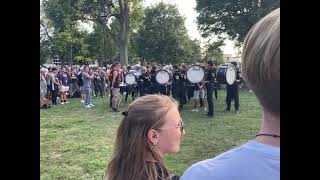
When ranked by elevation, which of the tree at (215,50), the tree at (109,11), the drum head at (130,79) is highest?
the tree at (109,11)

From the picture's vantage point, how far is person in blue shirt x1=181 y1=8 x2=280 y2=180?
0.78m

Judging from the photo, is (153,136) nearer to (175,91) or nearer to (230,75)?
(230,75)

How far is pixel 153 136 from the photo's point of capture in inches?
66.6

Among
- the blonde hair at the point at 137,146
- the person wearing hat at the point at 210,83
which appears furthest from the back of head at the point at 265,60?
the person wearing hat at the point at 210,83

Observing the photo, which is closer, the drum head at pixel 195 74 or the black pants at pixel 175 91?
the drum head at pixel 195 74

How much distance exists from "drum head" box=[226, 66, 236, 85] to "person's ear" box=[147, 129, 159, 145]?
10.3 meters

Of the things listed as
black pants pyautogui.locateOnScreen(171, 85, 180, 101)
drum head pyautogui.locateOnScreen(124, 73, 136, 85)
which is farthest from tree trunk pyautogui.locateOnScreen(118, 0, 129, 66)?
black pants pyautogui.locateOnScreen(171, 85, 180, 101)

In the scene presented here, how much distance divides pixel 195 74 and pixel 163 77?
2.43 meters

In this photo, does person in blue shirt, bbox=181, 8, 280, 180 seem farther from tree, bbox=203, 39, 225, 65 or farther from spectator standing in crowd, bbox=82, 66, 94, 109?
tree, bbox=203, 39, 225, 65

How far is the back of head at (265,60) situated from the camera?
2.52 feet

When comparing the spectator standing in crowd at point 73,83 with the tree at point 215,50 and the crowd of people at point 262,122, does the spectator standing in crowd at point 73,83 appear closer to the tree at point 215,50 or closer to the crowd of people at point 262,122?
the tree at point 215,50
